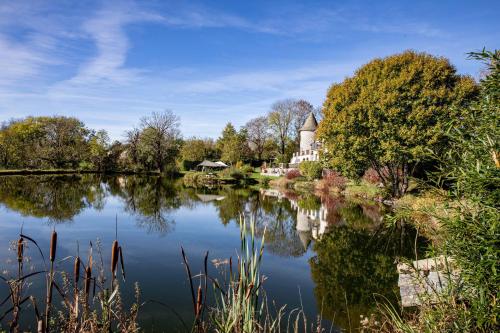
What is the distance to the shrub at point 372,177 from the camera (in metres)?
30.4

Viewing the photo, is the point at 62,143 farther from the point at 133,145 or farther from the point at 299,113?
the point at 299,113

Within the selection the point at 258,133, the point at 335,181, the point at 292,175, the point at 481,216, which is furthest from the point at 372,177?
the point at 258,133

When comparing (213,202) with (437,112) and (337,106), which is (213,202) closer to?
(337,106)

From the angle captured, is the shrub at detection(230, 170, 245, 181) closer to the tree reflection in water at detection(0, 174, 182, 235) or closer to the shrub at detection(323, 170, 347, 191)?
the shrub at detection(323, 170, 347, 191)

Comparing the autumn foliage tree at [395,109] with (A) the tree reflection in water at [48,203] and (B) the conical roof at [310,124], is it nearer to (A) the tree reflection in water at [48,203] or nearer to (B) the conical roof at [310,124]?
(A) the tree reflection in water at [48,203]

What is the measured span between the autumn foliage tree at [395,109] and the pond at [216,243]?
4.19m

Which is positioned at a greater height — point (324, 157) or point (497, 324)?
point (324, 157)

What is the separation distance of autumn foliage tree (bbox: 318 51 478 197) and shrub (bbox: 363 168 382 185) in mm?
4608

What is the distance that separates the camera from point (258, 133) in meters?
62.1

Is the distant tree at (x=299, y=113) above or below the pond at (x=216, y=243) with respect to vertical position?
above

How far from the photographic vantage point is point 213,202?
25.2m

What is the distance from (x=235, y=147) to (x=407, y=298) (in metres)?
51.6

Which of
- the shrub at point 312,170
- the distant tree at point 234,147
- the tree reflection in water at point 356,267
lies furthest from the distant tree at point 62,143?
the tree reflection in water at point 356,267

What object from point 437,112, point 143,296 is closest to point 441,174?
point 143,296
